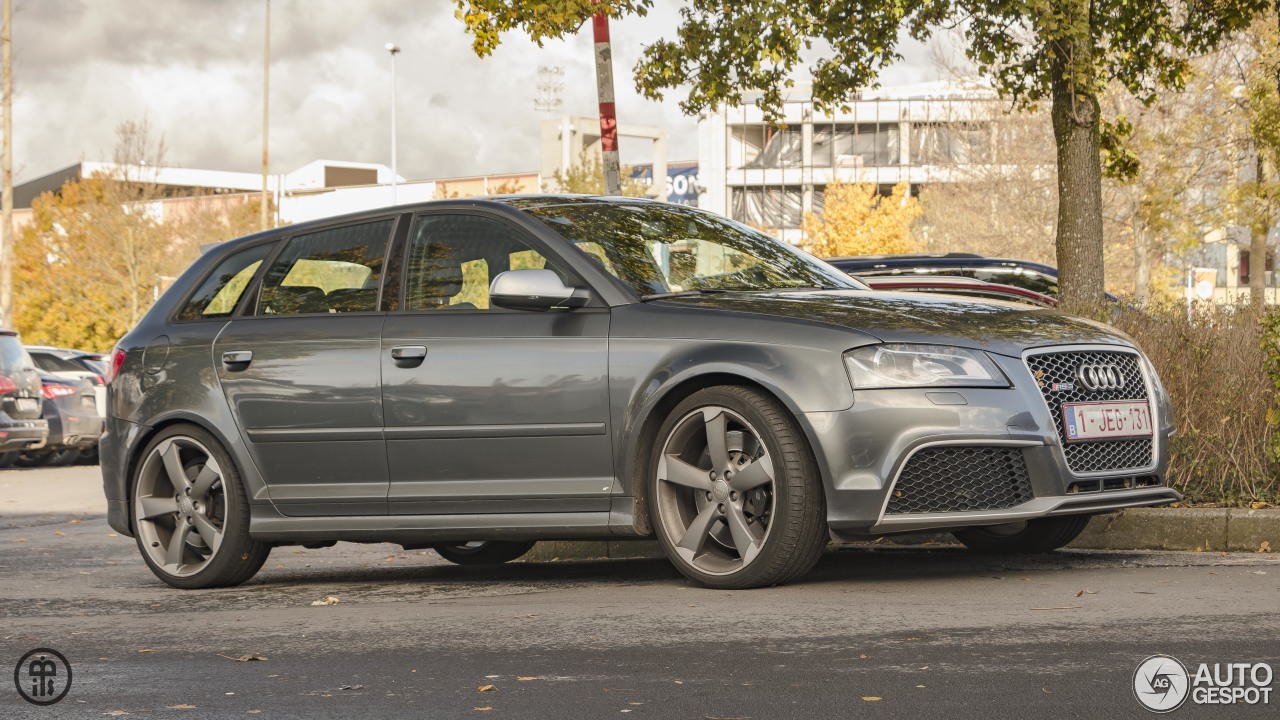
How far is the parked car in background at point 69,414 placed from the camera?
2067 centimetres

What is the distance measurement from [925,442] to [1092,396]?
85 centimetres

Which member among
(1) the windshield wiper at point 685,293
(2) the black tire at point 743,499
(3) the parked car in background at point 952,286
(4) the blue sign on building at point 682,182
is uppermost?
(4) the blue sign on building at point 682,182

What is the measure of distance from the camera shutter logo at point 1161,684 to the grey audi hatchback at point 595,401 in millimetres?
1469

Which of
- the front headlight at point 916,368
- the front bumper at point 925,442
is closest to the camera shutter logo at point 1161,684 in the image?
the front bumper at point 925,442

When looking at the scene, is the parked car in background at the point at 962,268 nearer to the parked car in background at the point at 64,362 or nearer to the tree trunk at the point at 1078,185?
the tree trunk at the point at 1078,185

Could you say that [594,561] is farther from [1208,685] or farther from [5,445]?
[5,445]

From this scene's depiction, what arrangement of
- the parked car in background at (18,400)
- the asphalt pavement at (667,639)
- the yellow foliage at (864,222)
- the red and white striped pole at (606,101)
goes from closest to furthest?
the asphalt pavement at (667,639) < the red and white striped pole at (606,101) < the parked car in background at (18,400) < the yellow foliage at (864,222)

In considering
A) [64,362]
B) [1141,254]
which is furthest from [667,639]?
[1141,254]

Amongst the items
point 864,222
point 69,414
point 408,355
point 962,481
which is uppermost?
point 864,222

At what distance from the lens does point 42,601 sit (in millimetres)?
7367

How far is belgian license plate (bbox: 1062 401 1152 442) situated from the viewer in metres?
6.21

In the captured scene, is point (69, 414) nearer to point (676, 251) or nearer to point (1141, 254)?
point (676, 251)

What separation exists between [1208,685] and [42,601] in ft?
17.1

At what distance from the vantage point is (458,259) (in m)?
7.21
